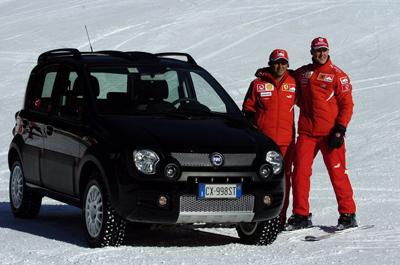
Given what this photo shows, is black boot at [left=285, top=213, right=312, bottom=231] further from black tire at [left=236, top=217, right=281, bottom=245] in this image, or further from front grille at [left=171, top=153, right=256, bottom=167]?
front grille at [left=171, top=153, right=256, bottom=167]

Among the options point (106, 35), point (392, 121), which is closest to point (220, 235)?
point (392, 121)

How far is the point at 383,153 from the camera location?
1543 cm

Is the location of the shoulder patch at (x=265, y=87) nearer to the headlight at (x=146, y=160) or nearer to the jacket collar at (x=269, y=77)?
the jacket collar at (x=269, y=77)

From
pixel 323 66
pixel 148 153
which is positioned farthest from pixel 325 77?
pixel 148 153

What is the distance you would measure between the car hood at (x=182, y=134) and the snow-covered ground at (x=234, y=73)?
0.81 m

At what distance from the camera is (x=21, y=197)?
1063 centimetres

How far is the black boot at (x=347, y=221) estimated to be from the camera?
32.2 ft

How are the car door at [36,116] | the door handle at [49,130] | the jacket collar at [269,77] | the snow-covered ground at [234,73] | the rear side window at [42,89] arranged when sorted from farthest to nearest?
the rear side window at [42,89] → the car door at [36,116] → the jacket collar at [269,77] → the door handle at [49,130] → the snow-covered ground at [234,73]

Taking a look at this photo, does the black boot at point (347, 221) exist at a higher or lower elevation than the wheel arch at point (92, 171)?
lower

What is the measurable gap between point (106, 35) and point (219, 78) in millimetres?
6399

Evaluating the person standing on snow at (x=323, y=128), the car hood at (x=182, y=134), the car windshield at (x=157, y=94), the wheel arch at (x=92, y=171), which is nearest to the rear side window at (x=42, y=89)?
the car windshield at (x=157, y=94)

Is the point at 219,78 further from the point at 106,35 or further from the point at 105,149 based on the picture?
the point at 105,149

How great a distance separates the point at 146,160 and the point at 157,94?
4.13 feet

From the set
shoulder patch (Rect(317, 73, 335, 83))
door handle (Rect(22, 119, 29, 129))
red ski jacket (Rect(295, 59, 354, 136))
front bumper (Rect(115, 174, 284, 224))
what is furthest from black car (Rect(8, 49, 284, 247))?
shoulder patch (Rect(317, 73, 335, 83))
